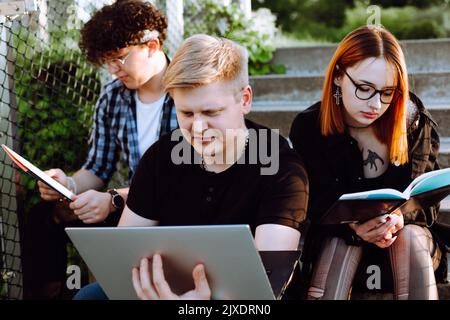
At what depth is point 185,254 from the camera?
5.84 feet

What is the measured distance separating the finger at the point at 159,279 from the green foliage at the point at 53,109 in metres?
2.22

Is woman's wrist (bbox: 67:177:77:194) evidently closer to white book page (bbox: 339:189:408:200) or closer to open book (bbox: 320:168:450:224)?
open book (bbox: 320:168:450:224)

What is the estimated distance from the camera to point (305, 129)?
2.75 meters

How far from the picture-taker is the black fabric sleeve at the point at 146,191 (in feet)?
7.78

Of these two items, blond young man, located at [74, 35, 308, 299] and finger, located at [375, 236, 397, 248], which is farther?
finger, located at [375, 236, 397, 248]

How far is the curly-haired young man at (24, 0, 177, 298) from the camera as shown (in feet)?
9.75

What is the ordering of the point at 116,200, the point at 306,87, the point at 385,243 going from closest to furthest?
1. the point at 385,243
2. the point at 116,200
3. the point at 306,87

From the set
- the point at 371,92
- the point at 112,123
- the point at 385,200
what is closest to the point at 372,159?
the point at 371,92

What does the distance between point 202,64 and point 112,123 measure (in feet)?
4.17

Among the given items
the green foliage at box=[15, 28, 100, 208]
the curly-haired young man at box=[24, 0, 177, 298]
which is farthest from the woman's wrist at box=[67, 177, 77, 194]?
the green foliage at box=[15, 28, 100, 208]

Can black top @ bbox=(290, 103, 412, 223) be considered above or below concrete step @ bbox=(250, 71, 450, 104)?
below

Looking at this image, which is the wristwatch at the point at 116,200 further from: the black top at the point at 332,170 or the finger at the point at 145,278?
the finger at the point at 145,278

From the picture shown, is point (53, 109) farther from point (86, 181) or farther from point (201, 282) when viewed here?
point (201, 282)

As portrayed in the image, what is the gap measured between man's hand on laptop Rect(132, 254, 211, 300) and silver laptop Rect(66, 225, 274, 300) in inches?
0.8
